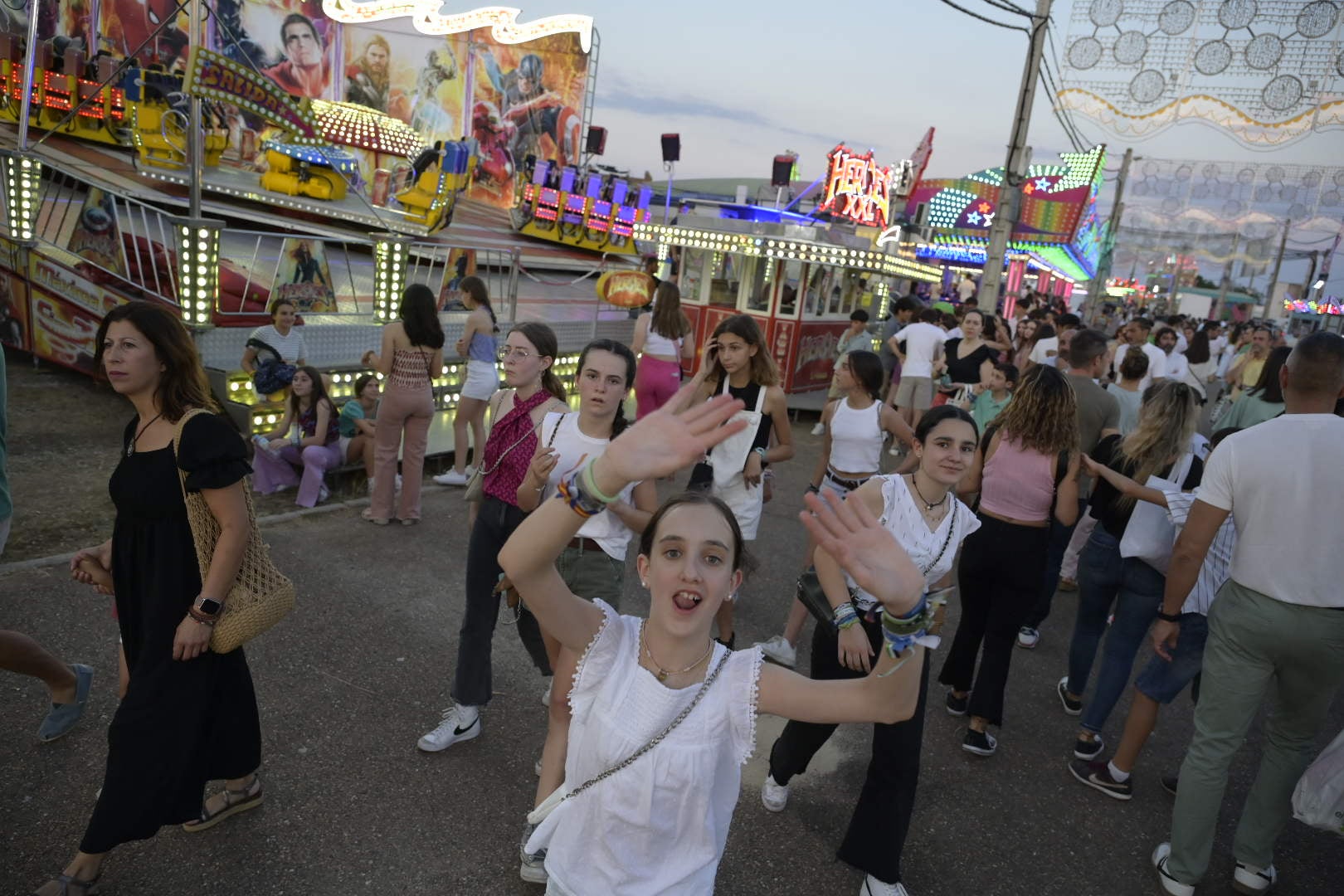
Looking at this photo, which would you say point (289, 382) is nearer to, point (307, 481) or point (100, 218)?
point (307, 481)

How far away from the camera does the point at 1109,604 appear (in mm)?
4160

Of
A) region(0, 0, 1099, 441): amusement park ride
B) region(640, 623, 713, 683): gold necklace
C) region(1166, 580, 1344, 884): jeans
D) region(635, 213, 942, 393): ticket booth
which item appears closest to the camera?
region(640, 623, 713, 683): gold necklace

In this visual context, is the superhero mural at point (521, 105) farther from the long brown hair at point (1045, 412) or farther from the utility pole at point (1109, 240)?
the long brown hair at point (1045, 412)

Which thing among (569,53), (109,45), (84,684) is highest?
(569,53)

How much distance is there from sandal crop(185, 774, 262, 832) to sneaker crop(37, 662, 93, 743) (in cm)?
83

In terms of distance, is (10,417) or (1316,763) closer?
(1316,763)

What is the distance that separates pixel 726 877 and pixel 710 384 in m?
2.48

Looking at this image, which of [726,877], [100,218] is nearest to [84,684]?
[726,877]

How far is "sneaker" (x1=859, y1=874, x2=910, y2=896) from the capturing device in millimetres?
2879

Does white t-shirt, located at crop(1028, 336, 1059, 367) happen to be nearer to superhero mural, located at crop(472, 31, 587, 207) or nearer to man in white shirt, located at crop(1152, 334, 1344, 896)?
man in white shirt, located at crop(1152, 334, 1344, 896)

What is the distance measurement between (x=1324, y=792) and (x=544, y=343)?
3574 millimetres

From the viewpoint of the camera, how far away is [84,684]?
133 inches

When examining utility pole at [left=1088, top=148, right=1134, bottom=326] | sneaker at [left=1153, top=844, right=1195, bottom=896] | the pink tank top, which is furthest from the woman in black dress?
utility pole at [left=1088, top=148, right=1134, bottom=326]

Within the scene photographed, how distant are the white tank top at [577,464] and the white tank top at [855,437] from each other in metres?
2.08
